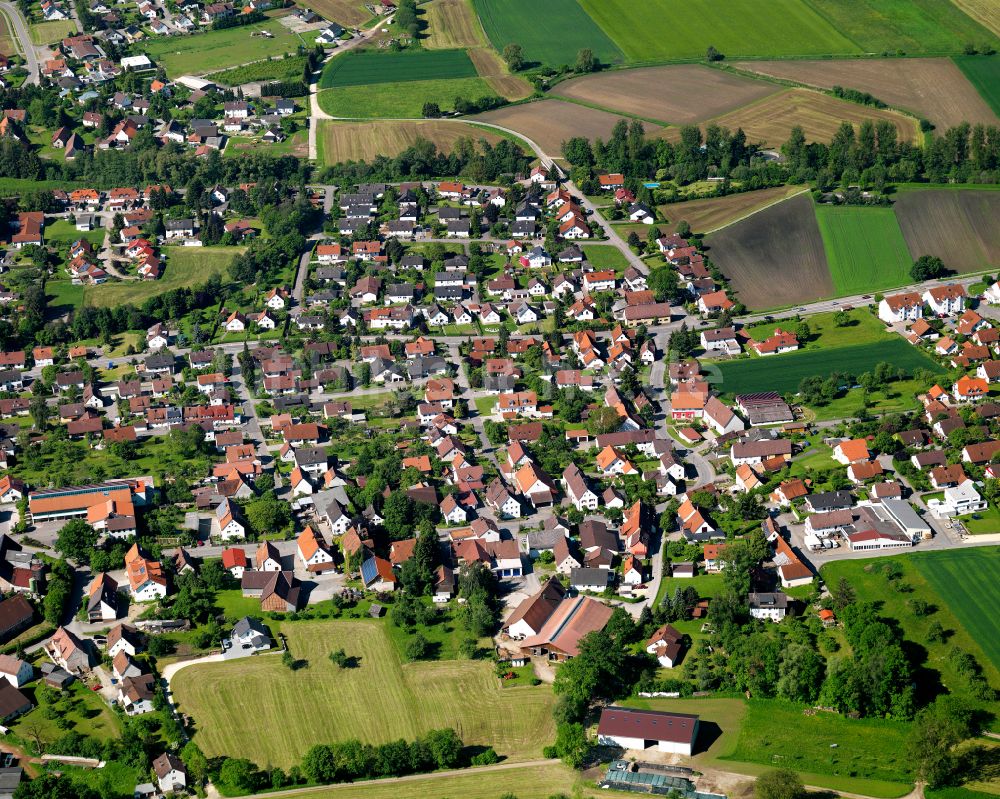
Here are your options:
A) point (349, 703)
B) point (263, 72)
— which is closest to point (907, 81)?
point (263, 72)

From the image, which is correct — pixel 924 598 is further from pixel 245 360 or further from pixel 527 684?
pixel 245 360

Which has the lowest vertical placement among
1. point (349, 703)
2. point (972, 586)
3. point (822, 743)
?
point (349, 703)

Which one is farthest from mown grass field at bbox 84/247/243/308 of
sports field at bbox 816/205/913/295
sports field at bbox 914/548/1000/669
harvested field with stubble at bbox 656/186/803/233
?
sports field at bbox 914/548/1000/669

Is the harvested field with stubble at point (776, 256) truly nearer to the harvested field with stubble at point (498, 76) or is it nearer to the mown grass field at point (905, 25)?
the harvested field with stubble at point (498, 76)

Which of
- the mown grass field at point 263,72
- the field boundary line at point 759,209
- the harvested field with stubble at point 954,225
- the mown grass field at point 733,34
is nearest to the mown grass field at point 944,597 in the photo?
the harvested field with stubble at point 954,225

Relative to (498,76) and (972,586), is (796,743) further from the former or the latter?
(498,76)

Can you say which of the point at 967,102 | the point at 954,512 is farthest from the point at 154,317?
the point at 967,102

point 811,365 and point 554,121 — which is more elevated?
point 554,121
